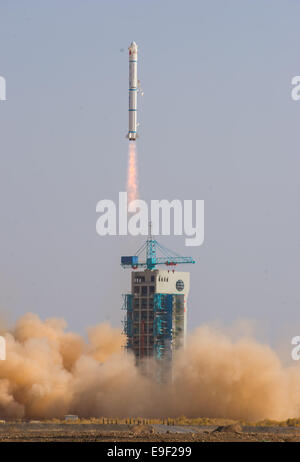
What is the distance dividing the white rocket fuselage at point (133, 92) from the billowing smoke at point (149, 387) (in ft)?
56.7

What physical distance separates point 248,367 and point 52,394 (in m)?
14.9

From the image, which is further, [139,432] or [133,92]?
[133,92]

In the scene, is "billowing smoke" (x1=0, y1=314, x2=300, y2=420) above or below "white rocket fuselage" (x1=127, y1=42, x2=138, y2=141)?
below

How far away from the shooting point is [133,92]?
403 feet

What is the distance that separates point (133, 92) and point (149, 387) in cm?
2274

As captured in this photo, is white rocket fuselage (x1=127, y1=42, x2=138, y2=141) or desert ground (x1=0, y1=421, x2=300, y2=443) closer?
desert ground (x1=0, y1=421, x2=300, y2=443)

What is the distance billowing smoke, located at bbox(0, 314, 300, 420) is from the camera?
119312 millimetres

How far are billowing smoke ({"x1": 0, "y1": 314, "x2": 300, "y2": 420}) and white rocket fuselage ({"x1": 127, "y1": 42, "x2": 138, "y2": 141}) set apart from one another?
56.7 feet

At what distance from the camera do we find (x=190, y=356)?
124 m

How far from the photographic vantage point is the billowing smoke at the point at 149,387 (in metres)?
119

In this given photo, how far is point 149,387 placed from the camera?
402 feet

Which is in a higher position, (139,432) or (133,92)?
(133,92)
